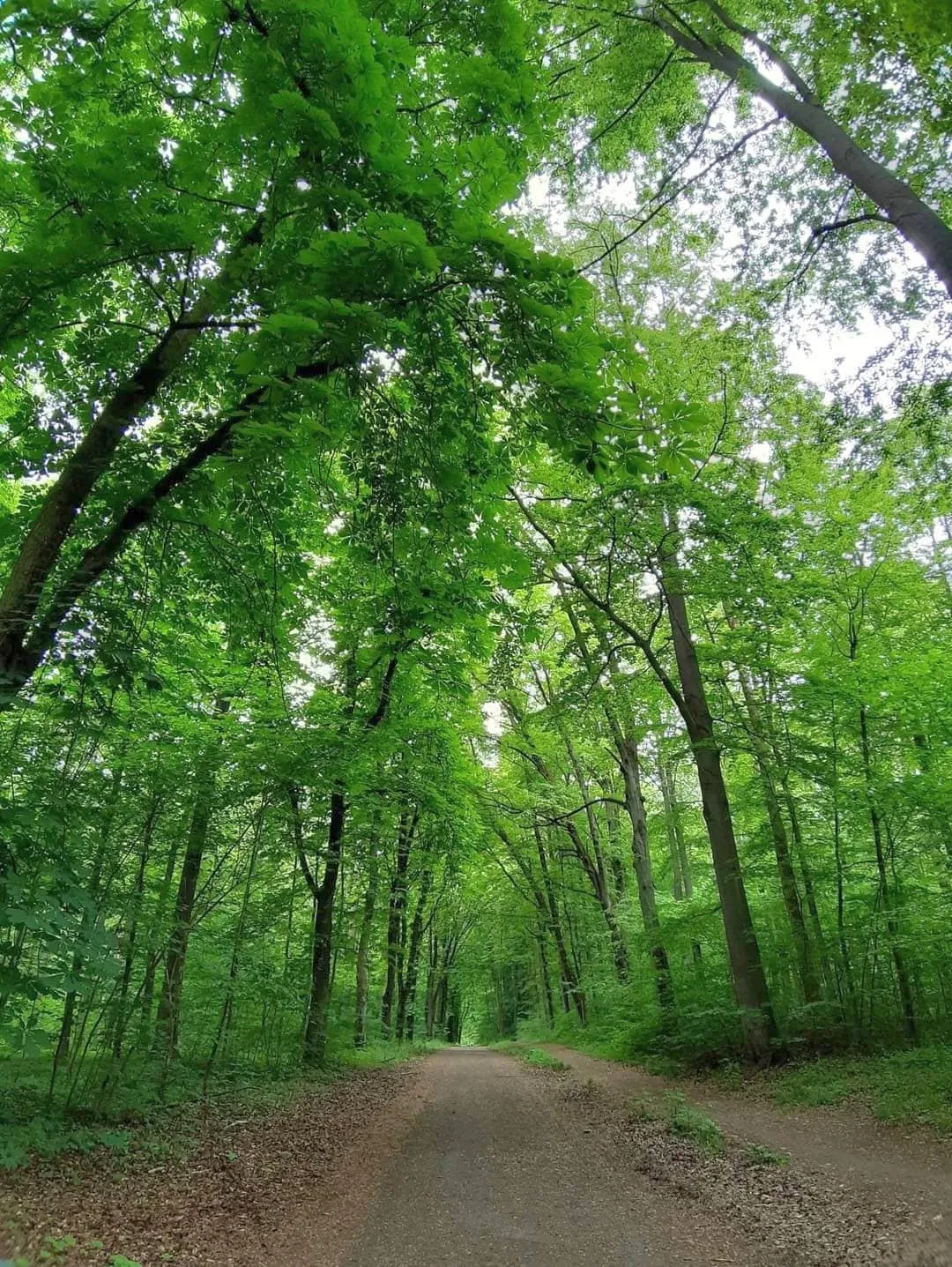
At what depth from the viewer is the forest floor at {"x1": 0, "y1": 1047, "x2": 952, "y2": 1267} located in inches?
168

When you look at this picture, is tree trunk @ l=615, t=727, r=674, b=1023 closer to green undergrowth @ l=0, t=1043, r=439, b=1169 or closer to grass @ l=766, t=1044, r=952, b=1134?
grass @ l=766, t=1044, r=952, b=1134

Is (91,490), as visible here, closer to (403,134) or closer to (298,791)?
(403,134)

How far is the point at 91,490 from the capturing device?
543 cm

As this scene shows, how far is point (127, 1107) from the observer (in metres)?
6.59

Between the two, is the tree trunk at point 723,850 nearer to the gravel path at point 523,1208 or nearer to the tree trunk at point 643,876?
the tree trunk at point 643,876

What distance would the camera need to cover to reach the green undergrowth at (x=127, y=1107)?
543 centimetres

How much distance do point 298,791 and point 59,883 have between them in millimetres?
5772

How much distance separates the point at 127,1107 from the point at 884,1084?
826cm

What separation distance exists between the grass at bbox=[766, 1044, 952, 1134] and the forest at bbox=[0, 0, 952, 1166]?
67 centimetres

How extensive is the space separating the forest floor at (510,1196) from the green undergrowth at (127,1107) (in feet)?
0.61

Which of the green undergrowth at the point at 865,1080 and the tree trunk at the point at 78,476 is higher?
the tree trunk at the point at 78,476

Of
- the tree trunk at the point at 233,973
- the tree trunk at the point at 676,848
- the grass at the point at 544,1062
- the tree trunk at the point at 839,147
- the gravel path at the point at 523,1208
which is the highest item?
the tree trunk at the point at 839,147

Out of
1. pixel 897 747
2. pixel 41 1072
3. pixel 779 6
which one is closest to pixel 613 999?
pixel 897 747

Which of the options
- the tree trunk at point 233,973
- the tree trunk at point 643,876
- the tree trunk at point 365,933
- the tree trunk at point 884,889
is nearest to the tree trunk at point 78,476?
the tree trunk at point 233,973
